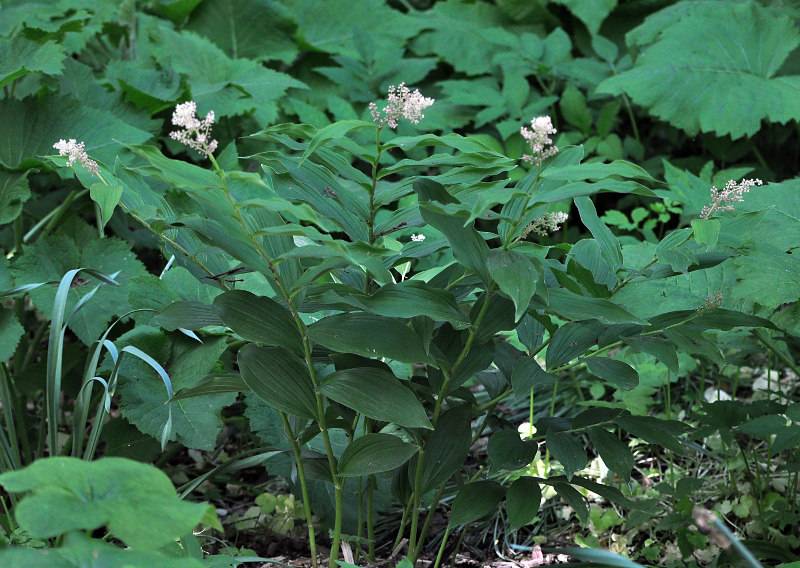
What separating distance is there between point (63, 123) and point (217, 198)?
1279mm

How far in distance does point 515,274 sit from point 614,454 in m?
0.41

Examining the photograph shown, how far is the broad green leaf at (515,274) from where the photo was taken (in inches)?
34.6

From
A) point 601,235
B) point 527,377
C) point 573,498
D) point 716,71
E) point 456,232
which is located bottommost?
point 573,498

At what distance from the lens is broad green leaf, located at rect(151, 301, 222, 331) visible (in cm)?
109

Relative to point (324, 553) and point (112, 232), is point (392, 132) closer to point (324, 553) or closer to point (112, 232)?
point (112, 232)

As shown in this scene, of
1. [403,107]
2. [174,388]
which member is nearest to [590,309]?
[403,107]

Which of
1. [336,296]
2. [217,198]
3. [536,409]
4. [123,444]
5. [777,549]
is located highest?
[217,198]

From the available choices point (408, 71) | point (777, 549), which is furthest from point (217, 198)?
point (408, 71)

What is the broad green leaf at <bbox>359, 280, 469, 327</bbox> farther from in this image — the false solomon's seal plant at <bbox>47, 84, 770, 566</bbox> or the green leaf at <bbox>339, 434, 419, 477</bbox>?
the green leaf at <bbox>339, 434, 419, 477</bbox>

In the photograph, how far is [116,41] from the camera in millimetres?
2812

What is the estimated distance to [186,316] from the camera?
3.62ft

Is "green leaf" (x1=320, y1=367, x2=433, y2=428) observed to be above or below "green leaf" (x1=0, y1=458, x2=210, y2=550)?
below

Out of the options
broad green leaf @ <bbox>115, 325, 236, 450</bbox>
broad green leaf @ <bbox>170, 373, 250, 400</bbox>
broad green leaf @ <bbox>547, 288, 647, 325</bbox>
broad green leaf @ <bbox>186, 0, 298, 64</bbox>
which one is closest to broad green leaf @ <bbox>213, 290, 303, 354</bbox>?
broad green leaf @ <bbox>170, 373, 250, 400</bbox>

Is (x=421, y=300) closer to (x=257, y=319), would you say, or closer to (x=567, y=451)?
(x=257, y=319)
